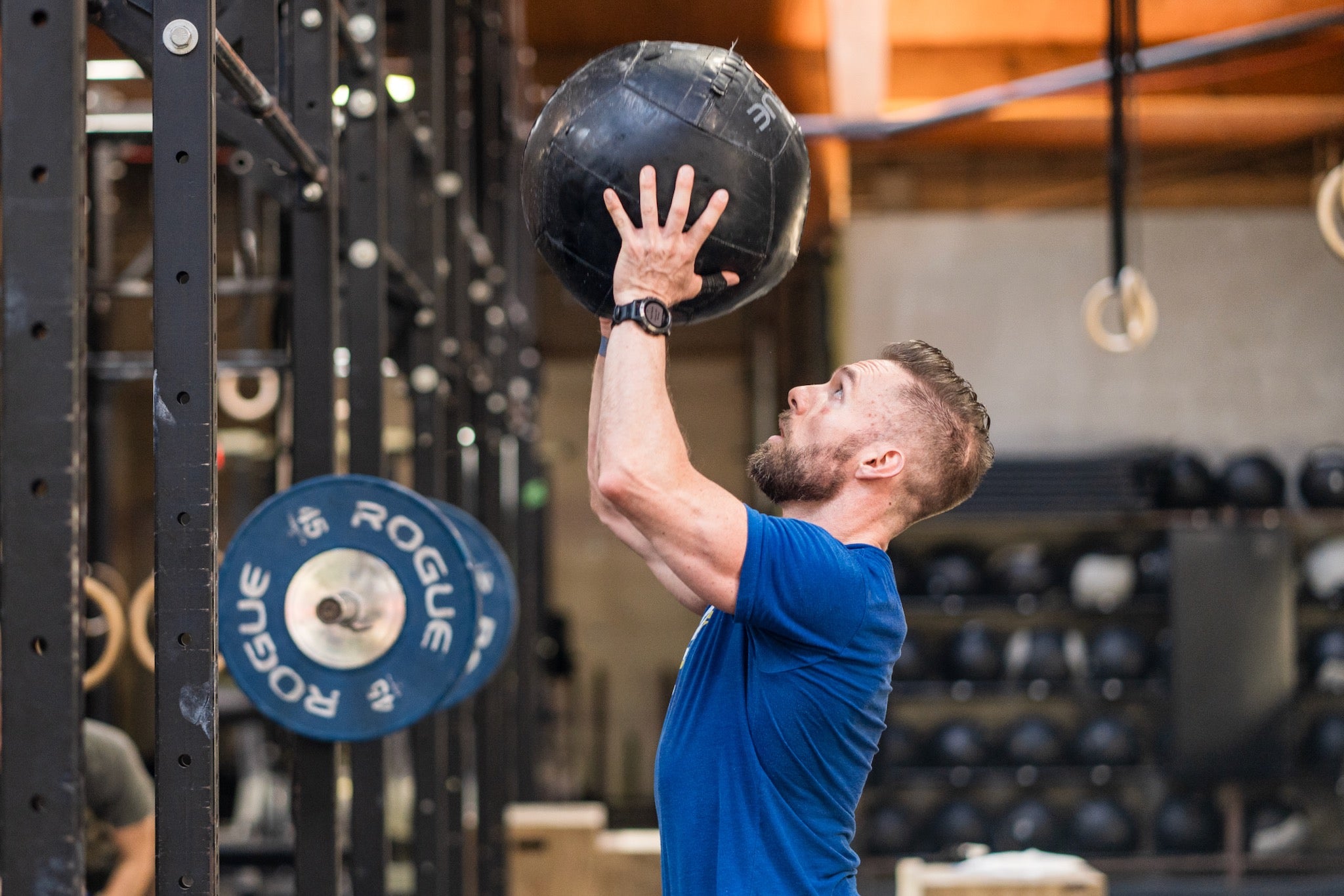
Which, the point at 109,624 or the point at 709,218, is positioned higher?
the point at 709,218

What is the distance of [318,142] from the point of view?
250cm

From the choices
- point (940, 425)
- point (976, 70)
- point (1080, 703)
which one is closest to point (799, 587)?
point (940, 425)

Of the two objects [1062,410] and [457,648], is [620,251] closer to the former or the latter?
[457,648]

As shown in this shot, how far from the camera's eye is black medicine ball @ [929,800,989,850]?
7.44 meters

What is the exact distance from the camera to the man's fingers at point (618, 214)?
158 centimetres

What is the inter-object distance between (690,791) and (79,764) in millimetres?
640

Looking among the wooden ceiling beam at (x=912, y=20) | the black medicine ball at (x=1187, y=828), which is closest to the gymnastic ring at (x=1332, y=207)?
the wooden ceiling beam at (x=912, y=20)

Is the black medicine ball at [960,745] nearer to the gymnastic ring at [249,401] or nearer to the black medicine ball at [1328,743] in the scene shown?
the black medicine ball at [1328,743]

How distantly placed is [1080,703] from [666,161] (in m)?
7.09

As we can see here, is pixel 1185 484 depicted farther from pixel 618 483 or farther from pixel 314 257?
pixel 618 483

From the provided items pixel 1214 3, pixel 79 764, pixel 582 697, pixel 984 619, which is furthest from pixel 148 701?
pixel 79 764

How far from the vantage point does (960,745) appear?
24.8ft

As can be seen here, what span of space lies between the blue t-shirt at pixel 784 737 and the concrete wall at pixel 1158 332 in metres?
6.88

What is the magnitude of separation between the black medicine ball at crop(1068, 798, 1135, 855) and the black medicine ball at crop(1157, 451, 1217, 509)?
Answer: 166cm
